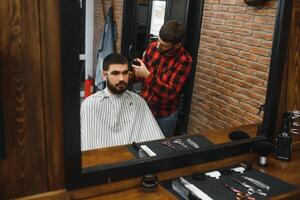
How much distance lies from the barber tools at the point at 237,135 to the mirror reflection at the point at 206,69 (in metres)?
0.11

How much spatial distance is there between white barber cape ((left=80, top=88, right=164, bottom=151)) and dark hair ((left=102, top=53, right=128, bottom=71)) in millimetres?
165

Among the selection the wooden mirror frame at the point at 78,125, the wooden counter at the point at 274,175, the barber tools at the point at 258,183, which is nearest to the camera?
the wooden mirror frame at the point at 78,125

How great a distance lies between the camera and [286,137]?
1766 millimetres

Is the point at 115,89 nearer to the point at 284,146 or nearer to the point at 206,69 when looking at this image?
the point at 206,69

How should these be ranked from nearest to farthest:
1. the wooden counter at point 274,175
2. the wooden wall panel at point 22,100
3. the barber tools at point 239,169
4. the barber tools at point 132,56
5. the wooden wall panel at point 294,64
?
the wooden wall panel at point 22,100 → the wooden counter at point 274,175 → the barber tools at point 239,169 → the wooden wall panel at point 294,64 → the barber tools at point 132,56

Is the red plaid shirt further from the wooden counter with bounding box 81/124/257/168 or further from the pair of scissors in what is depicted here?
→ the pair of scissors

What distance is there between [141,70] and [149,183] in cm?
80

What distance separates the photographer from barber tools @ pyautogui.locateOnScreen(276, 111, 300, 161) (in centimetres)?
177

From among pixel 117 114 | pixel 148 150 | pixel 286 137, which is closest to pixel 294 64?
pixel 286 137

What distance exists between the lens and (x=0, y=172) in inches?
42.3

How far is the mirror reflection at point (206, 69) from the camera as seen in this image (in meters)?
1.76

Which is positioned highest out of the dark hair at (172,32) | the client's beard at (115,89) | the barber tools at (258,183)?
the dark hair at (172,32)

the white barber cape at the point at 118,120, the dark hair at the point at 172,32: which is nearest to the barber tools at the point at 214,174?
the white barber cape at the point at 118,120

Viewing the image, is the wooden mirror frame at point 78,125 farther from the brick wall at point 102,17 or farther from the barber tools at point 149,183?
the brick wall at point 102,17
